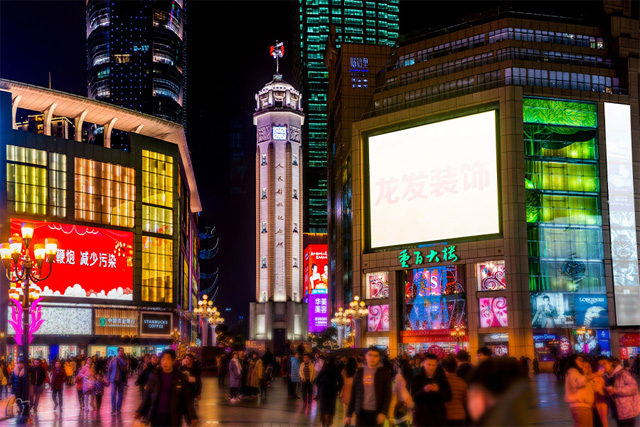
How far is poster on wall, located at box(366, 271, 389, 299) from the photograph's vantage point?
3047 inches

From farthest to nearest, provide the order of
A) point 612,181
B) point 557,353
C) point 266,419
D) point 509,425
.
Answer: point 612,181 < point 557,353 < point 266,419 < point 509,425

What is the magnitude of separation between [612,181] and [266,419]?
5685 centimetres

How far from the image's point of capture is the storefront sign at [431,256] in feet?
234

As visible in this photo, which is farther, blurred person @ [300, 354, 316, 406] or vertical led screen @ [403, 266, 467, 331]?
vertical led screen @ [403, 266, 467, 331]

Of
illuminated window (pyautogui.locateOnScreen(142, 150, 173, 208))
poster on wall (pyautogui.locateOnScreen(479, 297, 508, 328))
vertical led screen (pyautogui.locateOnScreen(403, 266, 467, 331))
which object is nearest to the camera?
poster on wall (pyautogui.locateOnScreen(479, 297, 508, 328))

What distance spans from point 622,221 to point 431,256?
16.8 metres

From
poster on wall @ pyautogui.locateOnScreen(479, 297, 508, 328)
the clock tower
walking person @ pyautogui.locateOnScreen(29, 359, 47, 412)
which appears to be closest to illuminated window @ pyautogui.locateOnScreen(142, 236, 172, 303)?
the clock tower

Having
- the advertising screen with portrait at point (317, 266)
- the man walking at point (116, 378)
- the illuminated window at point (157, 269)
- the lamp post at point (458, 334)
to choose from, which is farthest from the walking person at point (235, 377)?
the advertising screen with portrait at point (317, 266)

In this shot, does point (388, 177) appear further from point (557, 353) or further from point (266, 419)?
point (266, 419)

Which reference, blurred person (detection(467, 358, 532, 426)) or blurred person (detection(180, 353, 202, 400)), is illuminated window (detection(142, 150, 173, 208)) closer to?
blurred person (detection(180, 353, 202, 400))

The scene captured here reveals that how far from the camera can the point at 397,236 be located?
75.2m

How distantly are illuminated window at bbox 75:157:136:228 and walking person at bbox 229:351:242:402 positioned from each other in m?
54.6

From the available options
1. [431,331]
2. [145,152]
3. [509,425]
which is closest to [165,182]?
[145,152]

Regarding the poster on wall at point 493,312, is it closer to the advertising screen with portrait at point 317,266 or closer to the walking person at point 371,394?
the walking person at point 371,394
